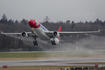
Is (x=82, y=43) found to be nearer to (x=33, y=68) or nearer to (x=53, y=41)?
(x=53, y=41)

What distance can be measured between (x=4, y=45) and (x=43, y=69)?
63283 millimetres

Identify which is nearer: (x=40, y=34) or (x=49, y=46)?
(x=40, y=34)

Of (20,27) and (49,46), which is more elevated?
(20,27)

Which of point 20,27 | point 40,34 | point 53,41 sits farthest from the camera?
point 20,27

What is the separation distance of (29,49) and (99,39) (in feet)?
94.0

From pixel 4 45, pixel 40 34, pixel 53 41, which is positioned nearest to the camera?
pixel 40 34

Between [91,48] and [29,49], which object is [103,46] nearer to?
[91,48]

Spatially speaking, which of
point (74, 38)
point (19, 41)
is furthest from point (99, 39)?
point (19, 41)

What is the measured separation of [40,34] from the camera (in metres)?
50.7

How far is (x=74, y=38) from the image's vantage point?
88.2m

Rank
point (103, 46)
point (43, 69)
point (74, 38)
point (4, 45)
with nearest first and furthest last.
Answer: point (43, 69) → point (103, 46) → point (74, 38) → point (4, 45)

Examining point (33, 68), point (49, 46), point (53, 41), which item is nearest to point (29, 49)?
point (49, 46)

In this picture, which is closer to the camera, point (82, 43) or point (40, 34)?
point (40, 34)

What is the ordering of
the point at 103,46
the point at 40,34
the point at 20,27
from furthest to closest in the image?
the point at 20,27
the point at 103,46
the point at 40,34
